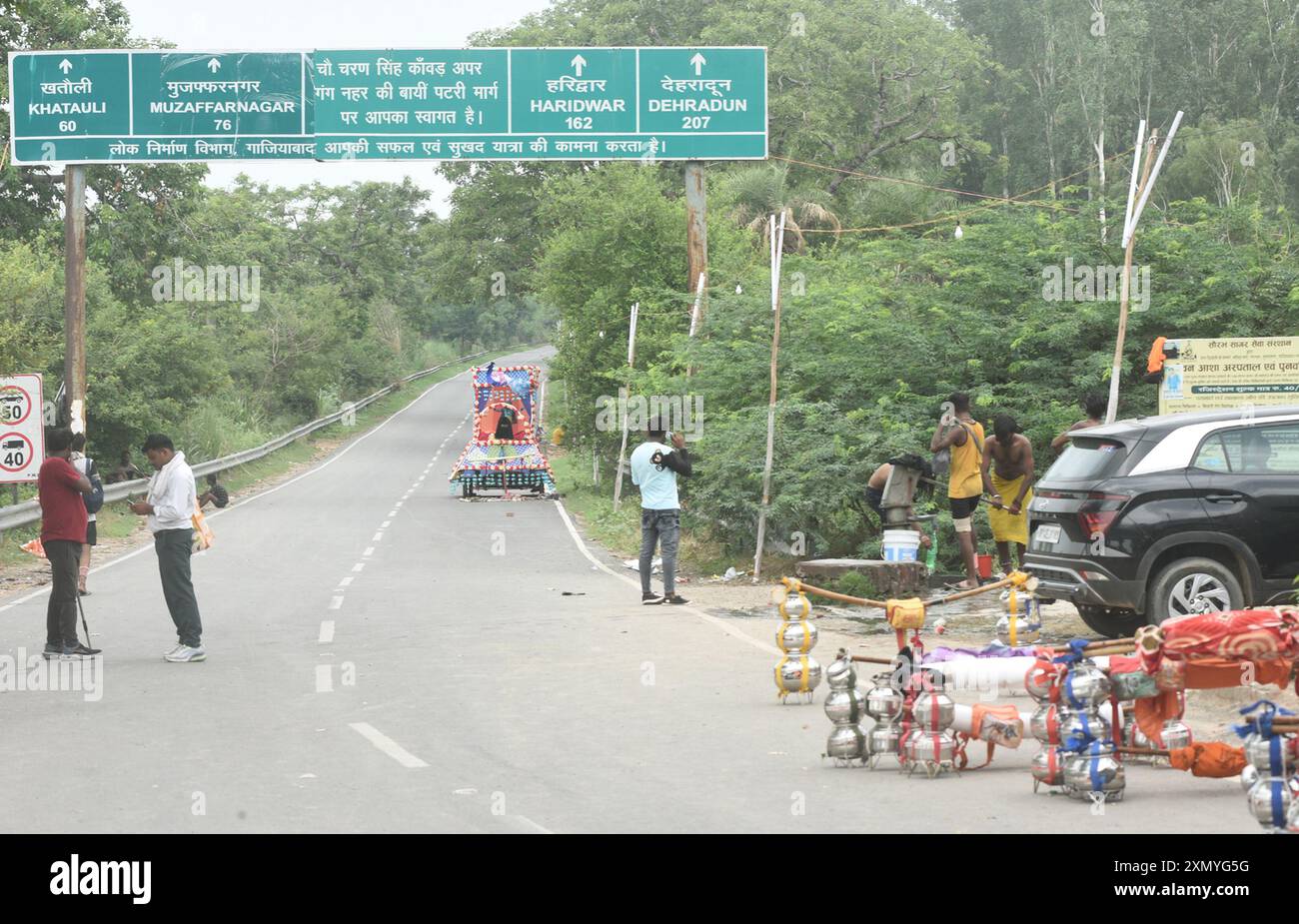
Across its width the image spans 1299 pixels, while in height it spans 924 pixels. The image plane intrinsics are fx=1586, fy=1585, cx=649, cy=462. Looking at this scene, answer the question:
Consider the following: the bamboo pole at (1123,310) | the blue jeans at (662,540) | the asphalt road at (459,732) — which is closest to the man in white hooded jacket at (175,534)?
the asphalt road at (459,732)

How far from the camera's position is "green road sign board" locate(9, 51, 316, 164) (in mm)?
26219

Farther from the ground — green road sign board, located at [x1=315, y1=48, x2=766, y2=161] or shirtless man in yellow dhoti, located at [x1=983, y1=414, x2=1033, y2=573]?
green road sign board, located at [x1=315, y1=48, x2=766, y2=161]

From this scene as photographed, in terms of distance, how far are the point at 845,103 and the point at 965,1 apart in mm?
21185

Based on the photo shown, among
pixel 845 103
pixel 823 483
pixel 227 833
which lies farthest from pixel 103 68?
pixel 845 103

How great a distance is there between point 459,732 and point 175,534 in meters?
4.75

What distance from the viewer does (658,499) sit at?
16297 millimetres

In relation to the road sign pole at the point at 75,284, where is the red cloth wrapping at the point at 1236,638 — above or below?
below

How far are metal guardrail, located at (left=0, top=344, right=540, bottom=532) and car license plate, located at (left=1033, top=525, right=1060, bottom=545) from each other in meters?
14.7

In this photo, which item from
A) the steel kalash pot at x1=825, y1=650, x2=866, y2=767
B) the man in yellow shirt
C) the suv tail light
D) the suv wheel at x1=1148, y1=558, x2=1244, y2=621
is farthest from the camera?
the man in yellow shirt

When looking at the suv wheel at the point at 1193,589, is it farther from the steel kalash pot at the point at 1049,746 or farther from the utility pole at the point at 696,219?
the utility pole at the point at 696,219

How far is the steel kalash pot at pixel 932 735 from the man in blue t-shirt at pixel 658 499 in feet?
26.7

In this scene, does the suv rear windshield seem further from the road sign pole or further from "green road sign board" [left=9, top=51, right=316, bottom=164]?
the road sign pole

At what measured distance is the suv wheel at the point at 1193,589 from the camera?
1150 centimetres

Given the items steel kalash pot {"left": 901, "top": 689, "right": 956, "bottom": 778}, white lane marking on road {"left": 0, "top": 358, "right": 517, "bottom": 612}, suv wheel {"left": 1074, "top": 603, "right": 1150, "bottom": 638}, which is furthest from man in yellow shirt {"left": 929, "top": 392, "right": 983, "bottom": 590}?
white lane marking on road {"left": 0, "top": 358, "right": 517, "bottom": 612}
